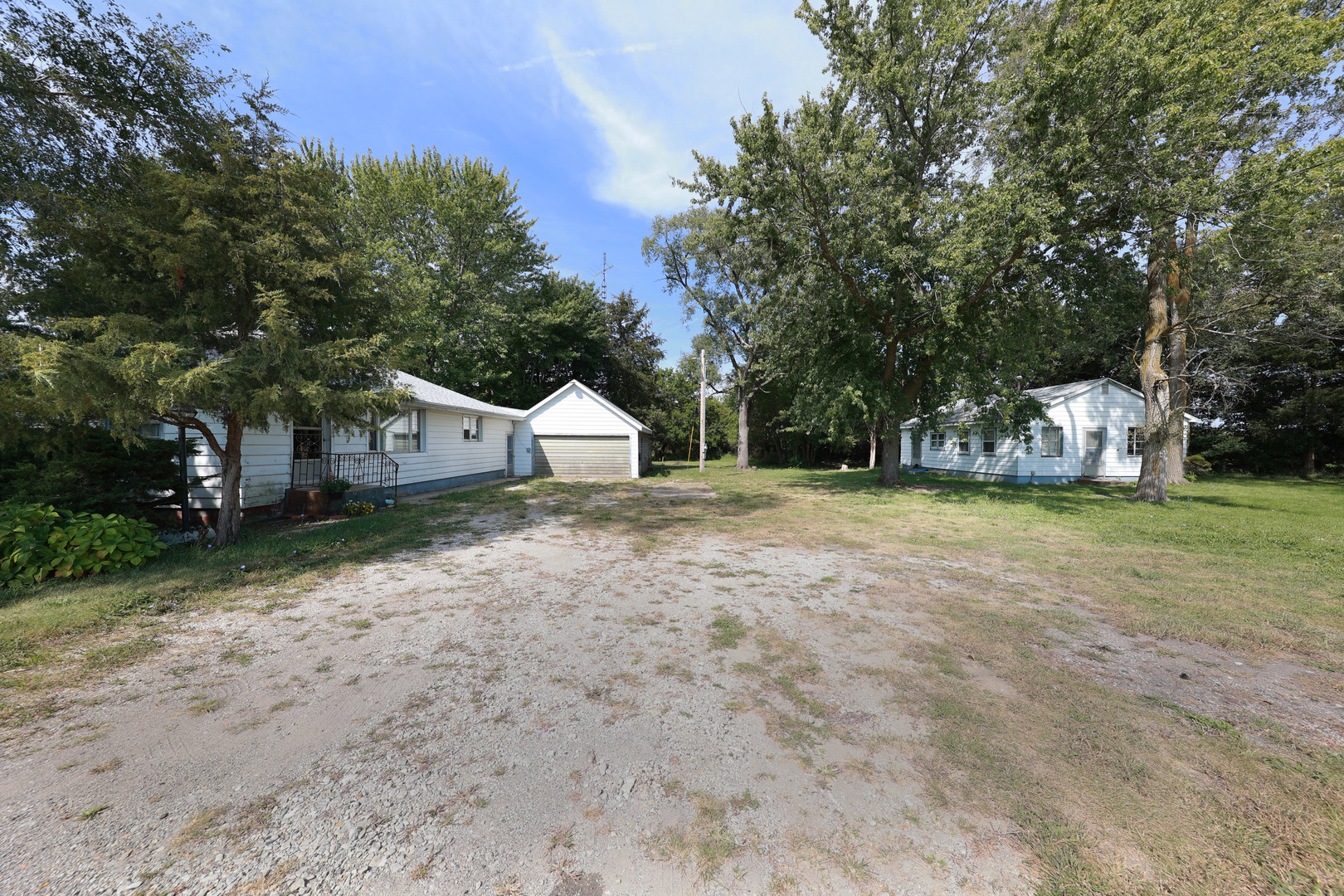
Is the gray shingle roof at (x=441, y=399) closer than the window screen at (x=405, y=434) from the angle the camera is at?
No

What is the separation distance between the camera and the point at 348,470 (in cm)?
1162

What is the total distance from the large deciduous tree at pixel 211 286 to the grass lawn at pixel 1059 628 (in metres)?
2.22

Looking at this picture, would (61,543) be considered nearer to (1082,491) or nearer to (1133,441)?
(1082,491)

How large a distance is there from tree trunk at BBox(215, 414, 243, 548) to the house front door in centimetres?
2590

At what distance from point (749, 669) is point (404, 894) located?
2466mm

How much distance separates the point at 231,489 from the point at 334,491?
2.58 m

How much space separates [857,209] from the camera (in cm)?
1304

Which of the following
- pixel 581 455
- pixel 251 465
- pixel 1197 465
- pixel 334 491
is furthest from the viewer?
pixel 1197 465

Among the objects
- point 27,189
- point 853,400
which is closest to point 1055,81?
point 853,400

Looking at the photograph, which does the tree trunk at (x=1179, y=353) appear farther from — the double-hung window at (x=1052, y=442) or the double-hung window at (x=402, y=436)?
the double-hung window at (x=402, y=436)

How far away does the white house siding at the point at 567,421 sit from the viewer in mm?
20359

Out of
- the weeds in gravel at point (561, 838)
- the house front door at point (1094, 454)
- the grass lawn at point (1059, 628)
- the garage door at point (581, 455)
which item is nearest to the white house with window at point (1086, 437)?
the house front door at point (1094, 454)

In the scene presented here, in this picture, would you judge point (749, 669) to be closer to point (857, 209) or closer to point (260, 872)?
point (260, 872)

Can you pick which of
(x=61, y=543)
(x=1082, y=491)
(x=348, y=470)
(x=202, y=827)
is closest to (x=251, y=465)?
(x=348, y=470)
